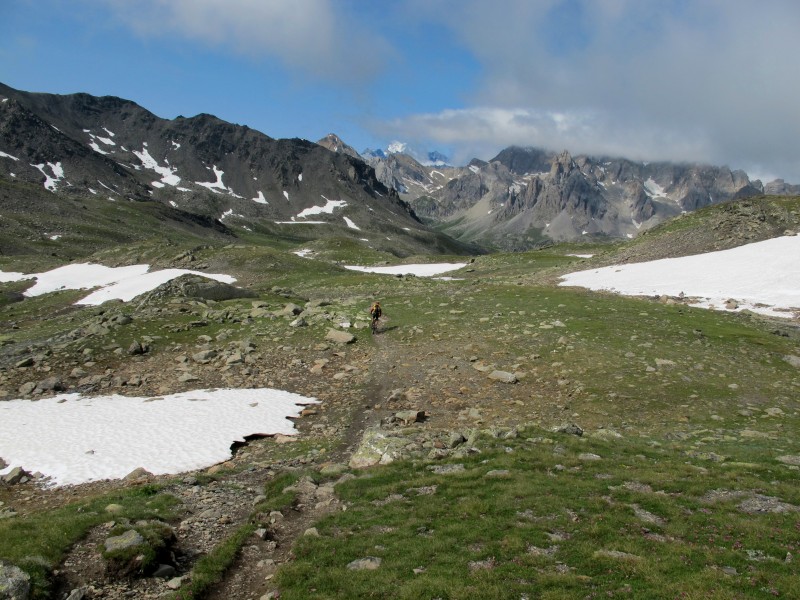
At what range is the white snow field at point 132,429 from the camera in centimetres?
1877

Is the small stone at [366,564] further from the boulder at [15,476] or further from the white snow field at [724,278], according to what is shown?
the white snow field at [724,278]

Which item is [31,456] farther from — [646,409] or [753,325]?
[753,325]

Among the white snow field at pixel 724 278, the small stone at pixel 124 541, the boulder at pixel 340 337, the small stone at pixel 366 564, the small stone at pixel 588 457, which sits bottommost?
the small stone at pixel 366 564

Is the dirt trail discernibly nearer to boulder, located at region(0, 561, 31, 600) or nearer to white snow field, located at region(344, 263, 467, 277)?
boulder, located at region(0, 561, 31, 600)

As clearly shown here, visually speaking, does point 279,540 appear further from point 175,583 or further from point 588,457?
point 588,457

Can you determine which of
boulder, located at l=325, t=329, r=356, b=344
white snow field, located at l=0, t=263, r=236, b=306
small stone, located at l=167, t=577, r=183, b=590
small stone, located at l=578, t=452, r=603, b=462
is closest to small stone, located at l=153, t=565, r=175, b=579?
small stone, located at l=167, t=577, r=183, b=590

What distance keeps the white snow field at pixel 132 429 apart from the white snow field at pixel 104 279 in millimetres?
38996

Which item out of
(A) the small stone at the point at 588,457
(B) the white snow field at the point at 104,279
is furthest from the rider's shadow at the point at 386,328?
(B) the white snow field at the point at 104,279

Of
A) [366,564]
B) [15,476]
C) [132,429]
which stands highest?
[132,429]

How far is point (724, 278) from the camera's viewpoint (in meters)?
45.2

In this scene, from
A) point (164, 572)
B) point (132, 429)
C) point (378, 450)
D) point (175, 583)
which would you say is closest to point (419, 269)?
point (132, 429)

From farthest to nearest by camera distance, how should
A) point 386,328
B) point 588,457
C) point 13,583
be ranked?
point 386,328
point 588,457
point 13,583

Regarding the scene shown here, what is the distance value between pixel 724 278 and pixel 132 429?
162 feet

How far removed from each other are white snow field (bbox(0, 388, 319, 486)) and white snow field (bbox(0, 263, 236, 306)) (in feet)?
128
